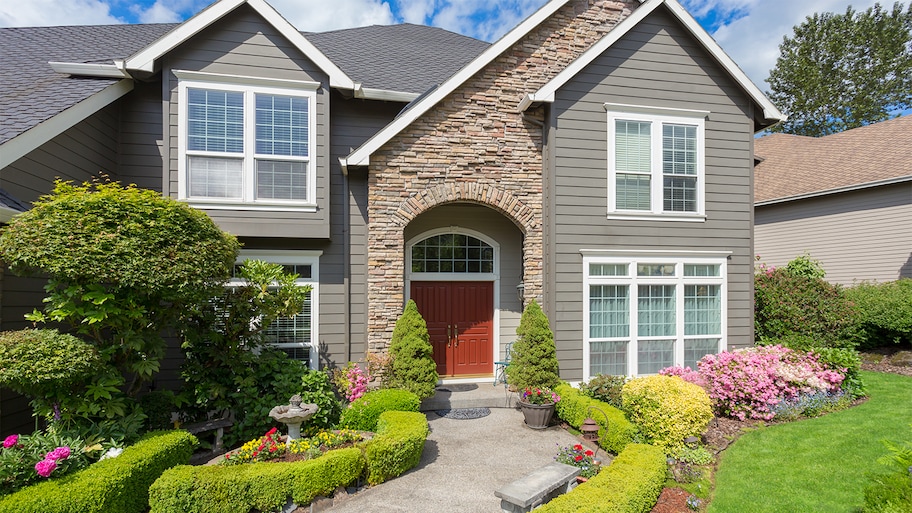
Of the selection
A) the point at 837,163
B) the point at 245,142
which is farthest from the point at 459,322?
the point at 837,163

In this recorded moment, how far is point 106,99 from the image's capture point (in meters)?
7.65

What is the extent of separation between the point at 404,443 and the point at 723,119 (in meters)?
8.92

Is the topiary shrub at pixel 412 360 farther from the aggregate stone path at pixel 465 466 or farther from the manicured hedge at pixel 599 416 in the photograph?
the manicured hedge at pixel 599 416

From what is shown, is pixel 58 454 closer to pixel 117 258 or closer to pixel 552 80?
pixel 117 258

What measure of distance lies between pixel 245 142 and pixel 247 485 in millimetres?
5628

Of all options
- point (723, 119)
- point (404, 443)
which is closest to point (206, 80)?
point (404, 443)

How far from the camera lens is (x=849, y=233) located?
15.1 m

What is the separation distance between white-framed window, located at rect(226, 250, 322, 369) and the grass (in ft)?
22.0

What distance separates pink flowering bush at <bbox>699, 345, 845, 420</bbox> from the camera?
26.3 feet

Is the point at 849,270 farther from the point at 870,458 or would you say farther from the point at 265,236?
the point at 265,236

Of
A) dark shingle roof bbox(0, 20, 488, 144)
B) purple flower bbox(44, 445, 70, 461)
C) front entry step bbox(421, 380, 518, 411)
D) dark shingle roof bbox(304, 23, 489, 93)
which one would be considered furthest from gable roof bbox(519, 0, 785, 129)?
purple flower bbox(44, 445, 70, 461)

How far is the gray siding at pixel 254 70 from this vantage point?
25.8 ft

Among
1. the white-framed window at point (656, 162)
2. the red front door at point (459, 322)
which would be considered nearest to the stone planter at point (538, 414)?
the red front door at point (459, 322)

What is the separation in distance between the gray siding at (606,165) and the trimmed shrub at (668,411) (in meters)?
1.90
